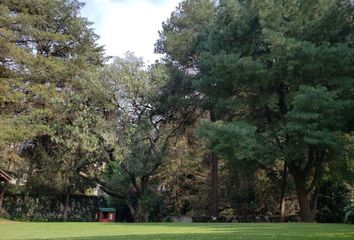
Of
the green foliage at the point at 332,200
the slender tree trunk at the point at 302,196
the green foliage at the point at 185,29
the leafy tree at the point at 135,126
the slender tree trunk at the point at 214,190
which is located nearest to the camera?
the slender tree trunk at the point at 302,196

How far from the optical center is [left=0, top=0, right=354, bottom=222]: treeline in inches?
851

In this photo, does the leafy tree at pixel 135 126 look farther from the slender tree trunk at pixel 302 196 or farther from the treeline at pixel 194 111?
the slender tree trunk at pixel 302 196

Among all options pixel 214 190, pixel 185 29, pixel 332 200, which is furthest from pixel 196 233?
pixel 185 29

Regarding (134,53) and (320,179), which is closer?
(320,179)

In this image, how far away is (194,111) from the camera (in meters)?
31.1

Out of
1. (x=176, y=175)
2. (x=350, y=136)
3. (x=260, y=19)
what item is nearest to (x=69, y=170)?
(x=176, y=175)

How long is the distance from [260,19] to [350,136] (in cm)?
791

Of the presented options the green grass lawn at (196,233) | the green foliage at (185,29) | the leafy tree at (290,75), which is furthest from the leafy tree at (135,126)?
the green grass lawn at (196,233)

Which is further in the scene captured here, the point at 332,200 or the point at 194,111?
the point at 194,111

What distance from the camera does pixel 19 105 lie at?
1139 inches

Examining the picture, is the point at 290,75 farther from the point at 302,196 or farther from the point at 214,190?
the point at 214,190

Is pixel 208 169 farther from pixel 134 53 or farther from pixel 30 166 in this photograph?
pixel 30 166

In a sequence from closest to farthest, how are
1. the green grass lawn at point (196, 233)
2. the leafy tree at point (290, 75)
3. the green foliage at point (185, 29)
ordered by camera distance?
the green grass lawn at point (196, 233) → the leafy tree at point (290, 75) → the green foliage at point (185, 29)

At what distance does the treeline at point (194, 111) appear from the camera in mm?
21625
